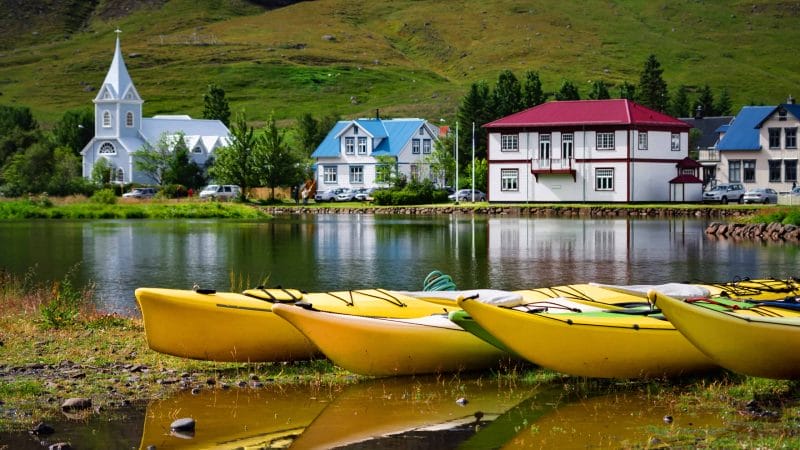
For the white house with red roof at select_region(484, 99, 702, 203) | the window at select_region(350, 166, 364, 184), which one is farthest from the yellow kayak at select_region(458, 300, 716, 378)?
the window at select_region(350, 166, 364, 184)

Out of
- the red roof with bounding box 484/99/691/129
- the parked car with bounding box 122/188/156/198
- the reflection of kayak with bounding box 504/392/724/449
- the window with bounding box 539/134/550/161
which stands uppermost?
the red roof with bounding box 484/99/691/129

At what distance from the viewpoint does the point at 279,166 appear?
314 feet

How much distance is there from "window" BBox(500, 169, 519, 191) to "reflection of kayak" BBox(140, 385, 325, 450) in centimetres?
7179

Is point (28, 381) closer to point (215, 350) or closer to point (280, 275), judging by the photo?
point (215, 350)

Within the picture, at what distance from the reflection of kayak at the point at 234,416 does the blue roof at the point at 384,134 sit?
87866 mm

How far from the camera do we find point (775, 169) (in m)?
88.7

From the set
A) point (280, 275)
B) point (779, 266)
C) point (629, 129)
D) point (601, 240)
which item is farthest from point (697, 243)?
point (629, 129)

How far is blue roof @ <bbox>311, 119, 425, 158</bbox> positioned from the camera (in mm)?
103656

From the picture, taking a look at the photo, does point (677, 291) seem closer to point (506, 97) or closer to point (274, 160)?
point (274, 160)

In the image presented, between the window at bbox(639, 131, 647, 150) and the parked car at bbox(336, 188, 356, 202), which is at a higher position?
the window at bbox(639, 131, 647, 150)

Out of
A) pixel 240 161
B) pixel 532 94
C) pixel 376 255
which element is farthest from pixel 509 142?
pixel 376 255

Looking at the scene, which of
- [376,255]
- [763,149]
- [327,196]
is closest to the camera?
[376,255]

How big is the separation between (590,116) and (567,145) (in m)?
2.86

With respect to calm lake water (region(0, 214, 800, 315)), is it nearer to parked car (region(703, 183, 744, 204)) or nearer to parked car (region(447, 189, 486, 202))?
parked car (region(703, 183, 744, 204))
